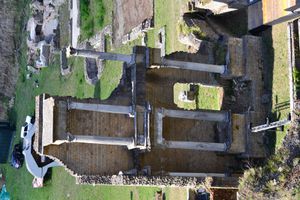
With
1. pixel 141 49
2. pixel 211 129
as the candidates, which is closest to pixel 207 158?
pixel 211 129

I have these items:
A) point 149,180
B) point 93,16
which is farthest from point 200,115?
point 93,16

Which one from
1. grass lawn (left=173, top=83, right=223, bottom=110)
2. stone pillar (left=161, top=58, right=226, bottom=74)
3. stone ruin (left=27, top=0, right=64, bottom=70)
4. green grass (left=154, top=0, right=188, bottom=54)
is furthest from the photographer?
stone ruin (left=27, top=0, right=64, bottom=70)

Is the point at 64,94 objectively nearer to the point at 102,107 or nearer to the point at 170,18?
the point at 170,18

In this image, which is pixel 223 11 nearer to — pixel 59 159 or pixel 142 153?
pixel 142 153

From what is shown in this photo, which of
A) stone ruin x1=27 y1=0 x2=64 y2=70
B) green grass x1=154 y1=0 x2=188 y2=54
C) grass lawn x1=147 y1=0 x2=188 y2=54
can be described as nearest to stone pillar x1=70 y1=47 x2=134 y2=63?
grass lawn x1=147 y1=0 x2=188 y2=54

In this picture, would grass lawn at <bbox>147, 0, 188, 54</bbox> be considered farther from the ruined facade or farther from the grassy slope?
the ruined facade

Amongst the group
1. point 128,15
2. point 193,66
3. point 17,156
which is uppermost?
point 128,15
